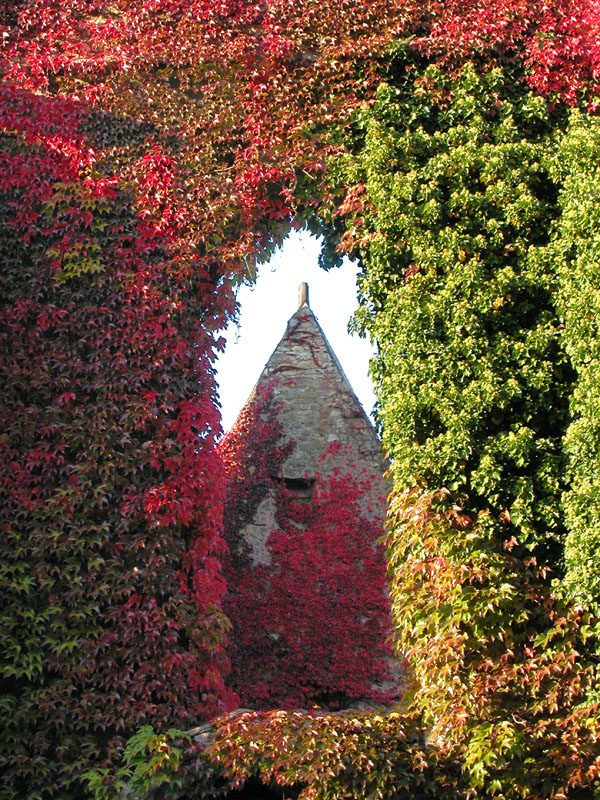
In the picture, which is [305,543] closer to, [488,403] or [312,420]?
[312,420]

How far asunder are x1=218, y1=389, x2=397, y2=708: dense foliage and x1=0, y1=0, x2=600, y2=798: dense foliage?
5.78 metres

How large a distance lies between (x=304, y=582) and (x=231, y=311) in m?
6.29

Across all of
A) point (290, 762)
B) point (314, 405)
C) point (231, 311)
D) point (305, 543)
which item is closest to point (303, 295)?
point (314, 405)

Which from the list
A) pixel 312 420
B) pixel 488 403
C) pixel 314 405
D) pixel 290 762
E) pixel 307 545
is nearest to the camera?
pixel 290 762

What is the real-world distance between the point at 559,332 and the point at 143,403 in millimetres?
3090

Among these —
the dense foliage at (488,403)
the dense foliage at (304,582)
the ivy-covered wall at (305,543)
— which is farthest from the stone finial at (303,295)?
the dense foliage at (488,403)

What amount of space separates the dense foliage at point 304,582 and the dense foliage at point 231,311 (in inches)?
228

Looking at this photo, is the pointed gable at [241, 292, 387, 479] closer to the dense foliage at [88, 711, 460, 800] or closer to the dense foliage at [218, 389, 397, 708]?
the dense foliage at [218, 389, 397, 708]

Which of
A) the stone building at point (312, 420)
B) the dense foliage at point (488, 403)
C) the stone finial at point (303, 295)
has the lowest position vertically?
the dense foliage at point (488, 403)

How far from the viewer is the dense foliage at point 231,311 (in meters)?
5.90

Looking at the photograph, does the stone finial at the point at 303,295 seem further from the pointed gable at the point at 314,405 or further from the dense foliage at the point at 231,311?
the dense foliage at the point at 231,311

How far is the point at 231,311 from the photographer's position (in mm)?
7379

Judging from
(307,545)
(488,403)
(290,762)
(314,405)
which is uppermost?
(314,405)

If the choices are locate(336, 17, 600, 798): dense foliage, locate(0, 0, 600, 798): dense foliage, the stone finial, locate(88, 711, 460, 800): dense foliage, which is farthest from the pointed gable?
locate(88, 711, 460, 800): dense foliage
